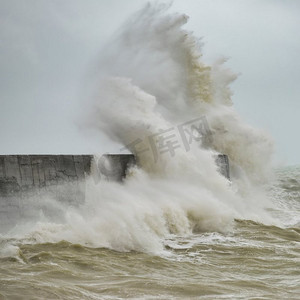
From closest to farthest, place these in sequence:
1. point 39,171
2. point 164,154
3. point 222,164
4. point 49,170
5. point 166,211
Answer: point 39,171, point 49,170, point 166,211, point 164,154, point 222,164

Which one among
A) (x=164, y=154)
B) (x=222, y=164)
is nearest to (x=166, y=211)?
(x=164, y=154)

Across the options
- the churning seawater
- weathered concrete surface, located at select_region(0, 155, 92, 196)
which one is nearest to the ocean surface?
the churning seawater

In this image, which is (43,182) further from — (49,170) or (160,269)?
(160,269)

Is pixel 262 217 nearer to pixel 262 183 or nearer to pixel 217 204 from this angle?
pixel 217 204

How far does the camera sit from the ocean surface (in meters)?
4.74

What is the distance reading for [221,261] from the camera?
654 cm

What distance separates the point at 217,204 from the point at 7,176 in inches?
167

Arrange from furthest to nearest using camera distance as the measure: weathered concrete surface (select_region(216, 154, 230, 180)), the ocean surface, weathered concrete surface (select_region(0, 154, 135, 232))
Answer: weathered concrete surface (select_region(216, 154, 230, 180)) → weathered concrete surface (select_region(0, 154, 135, 232)) → the ocean surface

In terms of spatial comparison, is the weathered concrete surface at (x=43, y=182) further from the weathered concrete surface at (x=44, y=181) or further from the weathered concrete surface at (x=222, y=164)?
the weathered concrete surface at (x=222, y=164)

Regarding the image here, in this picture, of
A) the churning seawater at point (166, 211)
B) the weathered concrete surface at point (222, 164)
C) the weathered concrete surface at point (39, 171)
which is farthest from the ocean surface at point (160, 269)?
the weathered concrete surface at point (222, 164)

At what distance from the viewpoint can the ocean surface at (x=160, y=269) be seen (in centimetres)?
474

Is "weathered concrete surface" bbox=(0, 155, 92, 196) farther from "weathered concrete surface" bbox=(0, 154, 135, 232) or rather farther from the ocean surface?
the ocean surface

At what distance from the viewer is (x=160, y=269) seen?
590 cm

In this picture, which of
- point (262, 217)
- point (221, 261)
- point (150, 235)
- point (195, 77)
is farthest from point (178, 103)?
point (221, 261)
